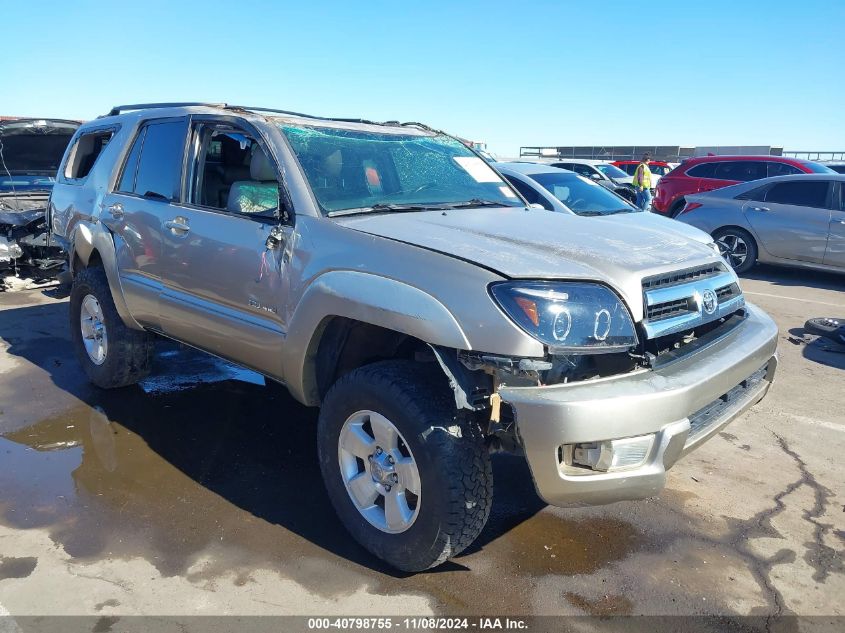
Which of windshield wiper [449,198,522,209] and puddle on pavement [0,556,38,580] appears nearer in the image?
puddle on pavement [0,556,38,580]

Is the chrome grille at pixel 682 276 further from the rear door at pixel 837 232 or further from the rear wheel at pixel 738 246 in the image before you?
the rear wheel at pixel 738 246

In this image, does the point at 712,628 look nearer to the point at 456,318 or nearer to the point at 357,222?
the point at 456,318

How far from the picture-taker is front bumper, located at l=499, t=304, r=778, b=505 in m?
2.29

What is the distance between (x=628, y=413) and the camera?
91.5 inches

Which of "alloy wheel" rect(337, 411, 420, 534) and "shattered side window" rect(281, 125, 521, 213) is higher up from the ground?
"shattered side window" rect(281, 125, 521, 213)

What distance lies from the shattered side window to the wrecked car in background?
5834 millimetres

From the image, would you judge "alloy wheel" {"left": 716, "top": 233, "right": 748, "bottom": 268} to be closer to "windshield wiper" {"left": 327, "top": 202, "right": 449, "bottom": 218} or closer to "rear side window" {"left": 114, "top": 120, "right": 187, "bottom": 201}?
"windshield wiper" {"left": 327, "top": 202, "right": 449, "bottom": 218}

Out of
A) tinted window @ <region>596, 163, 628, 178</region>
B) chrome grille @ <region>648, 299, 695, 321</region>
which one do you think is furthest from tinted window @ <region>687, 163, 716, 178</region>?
chrome grille @ <region>648, 299, 695, 321</region>

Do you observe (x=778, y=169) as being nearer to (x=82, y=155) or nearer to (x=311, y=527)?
(x=82, y=155)

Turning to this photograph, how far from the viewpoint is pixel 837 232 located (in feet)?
28.8

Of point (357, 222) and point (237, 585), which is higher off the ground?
point (357, 222)

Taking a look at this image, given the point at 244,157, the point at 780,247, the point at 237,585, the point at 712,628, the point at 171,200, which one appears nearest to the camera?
the point at 712,628

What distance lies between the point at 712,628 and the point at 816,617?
0.43 meters

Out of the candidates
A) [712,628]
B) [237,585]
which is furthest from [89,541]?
[712,628]
